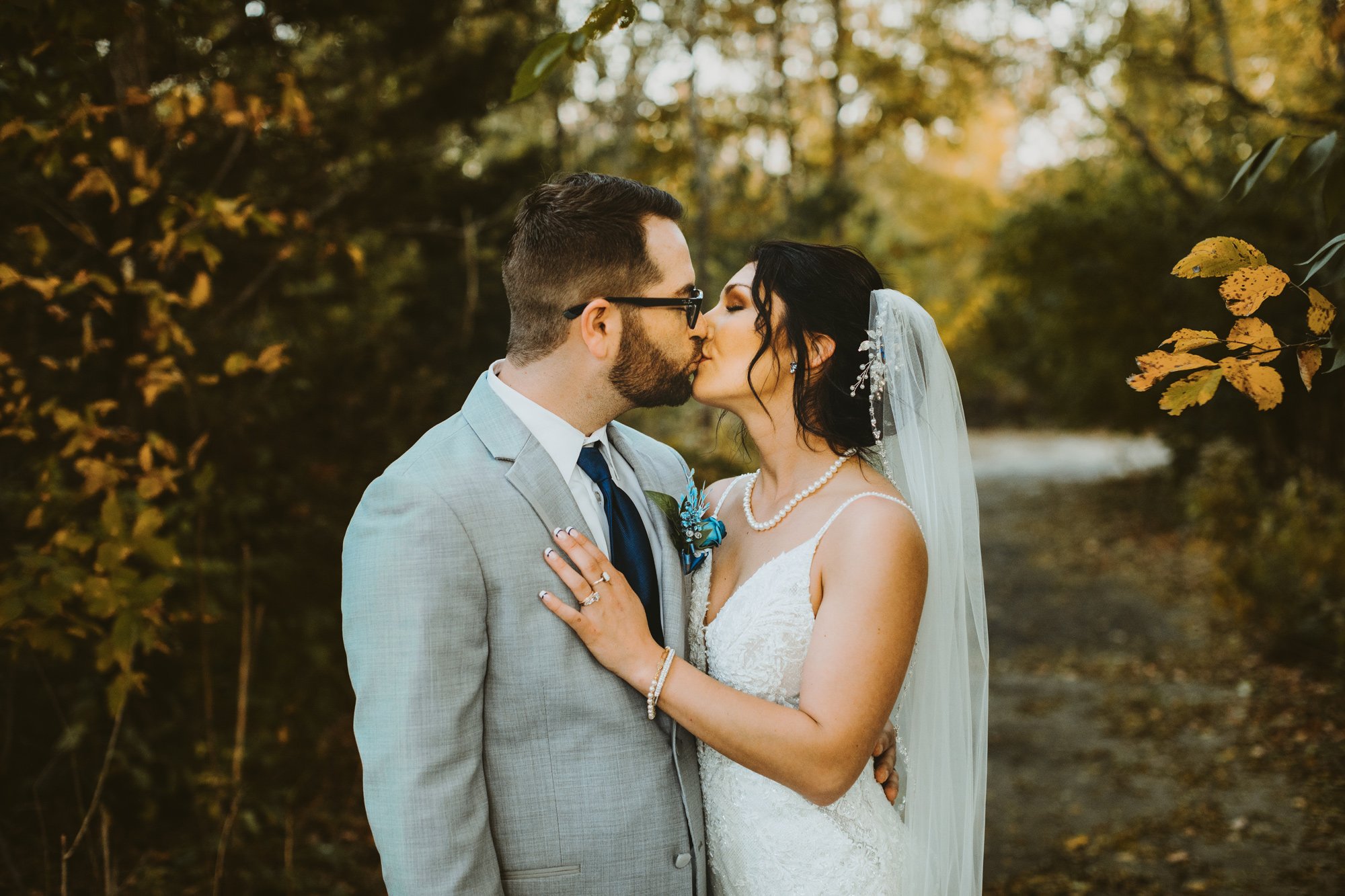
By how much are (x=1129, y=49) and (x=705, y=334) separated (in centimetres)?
→ 1116

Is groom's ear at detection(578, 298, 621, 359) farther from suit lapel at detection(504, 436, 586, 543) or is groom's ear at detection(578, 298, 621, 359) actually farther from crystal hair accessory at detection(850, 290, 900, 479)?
crystal hair accessory at detection(850, 290, 900, 479)

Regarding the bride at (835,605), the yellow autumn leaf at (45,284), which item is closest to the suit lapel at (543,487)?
the bride at (835,605)

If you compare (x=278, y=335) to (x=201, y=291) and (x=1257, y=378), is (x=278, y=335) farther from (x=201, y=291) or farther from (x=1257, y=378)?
(x=1257, y=378)

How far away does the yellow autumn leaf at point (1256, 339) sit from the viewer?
1.72 m

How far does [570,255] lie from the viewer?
2301 mm

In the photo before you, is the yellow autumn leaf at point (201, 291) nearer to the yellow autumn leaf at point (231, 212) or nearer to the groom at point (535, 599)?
the yellow autumn leaf at point (231, 212)

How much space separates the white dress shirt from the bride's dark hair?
600 millimetres

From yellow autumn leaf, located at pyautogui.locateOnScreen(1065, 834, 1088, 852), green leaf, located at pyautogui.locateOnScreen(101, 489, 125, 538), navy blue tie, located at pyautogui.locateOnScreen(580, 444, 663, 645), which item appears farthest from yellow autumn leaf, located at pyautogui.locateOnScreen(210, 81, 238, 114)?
yellow autumn leaf, located at pyautogui.locateOnScreen(1065, 834, 1088, 852)

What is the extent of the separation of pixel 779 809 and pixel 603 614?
0.79 metres

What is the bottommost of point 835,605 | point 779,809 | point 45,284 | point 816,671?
point 779,809

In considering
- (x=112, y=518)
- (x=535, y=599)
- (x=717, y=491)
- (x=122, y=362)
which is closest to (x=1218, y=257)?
(x=535, y=599)

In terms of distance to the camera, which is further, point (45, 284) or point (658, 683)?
point (45, 284)

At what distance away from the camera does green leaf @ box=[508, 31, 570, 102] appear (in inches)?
54.5

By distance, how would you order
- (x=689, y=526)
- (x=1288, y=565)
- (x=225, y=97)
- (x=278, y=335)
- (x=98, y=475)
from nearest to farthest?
(x=689, y=526) → (x=98, y=475) → (x=225, y=97) → (x=278, y=335) → (x=1288, y=565)
